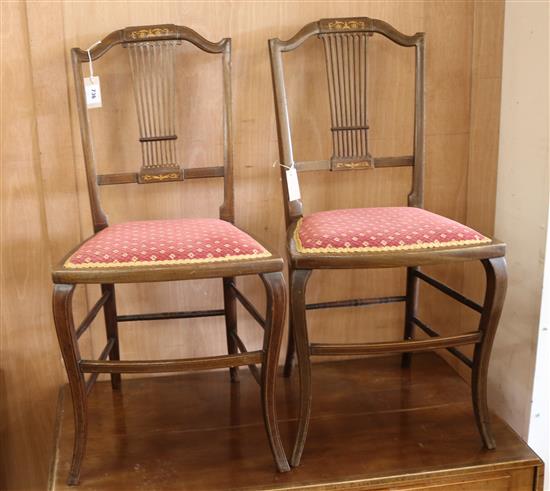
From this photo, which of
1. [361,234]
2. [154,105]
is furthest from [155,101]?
[361,234]

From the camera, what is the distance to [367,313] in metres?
1.91

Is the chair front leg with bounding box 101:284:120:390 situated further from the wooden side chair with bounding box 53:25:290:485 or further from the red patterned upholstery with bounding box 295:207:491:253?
the red patterned upholstery with bounding box 295:207:491:253

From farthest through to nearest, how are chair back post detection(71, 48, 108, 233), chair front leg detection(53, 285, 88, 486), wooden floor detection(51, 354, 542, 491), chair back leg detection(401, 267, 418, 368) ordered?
chair back leg detection(401, 267, 418, 368) → chair back post detection(71, 48, 108, 233) → wooden floor detection(51, 354, 542, 491) → chair front leg detection(53, 285, 88, 486)

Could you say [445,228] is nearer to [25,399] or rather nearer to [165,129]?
[165,129]

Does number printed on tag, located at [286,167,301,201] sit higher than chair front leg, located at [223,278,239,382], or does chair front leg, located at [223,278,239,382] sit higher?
number printed on tag, located at [286,167,301,201]

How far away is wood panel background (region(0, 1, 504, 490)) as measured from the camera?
1643mm

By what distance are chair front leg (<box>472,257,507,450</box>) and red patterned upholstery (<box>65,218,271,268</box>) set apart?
18.4 inches

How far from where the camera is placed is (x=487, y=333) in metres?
1.37

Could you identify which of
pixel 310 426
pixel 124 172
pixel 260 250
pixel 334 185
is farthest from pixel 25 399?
pixel 334 185

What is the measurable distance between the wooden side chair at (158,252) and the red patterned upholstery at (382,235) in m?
0.11

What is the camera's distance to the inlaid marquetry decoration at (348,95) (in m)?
1.62

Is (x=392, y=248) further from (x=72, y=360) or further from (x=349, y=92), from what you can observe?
(x=72, y=360)

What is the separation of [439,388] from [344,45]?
0.93 meters

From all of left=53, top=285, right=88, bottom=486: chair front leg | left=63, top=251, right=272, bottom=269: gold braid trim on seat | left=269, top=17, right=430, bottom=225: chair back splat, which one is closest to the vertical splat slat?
left=269, top=17, right=430, bottom=225: chair back splat
